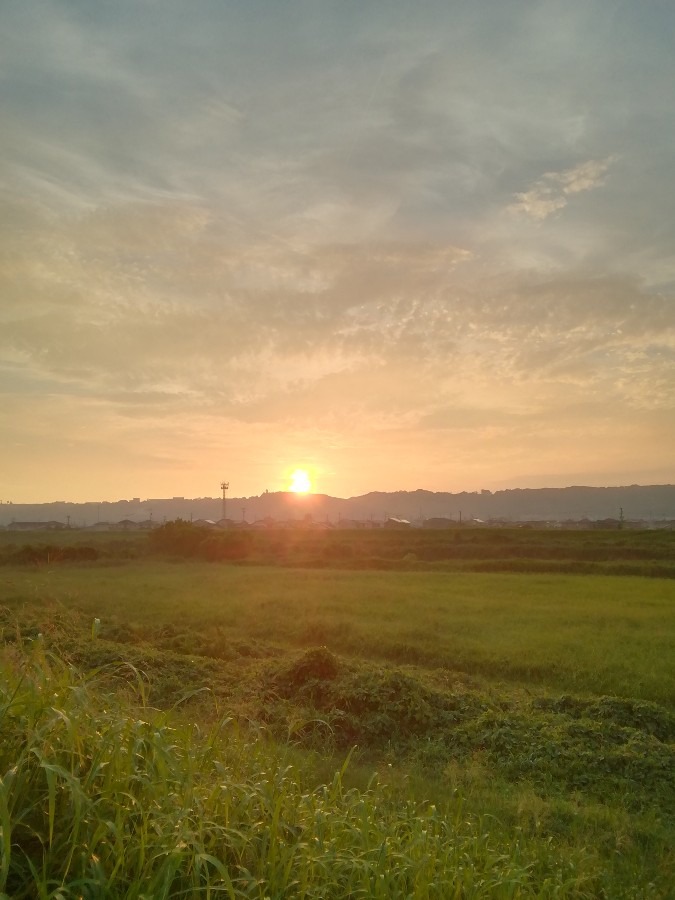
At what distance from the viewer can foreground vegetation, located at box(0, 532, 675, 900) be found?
352 centimetres

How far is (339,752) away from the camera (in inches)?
344

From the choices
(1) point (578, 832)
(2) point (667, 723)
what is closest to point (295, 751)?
(1) point (578, 832)

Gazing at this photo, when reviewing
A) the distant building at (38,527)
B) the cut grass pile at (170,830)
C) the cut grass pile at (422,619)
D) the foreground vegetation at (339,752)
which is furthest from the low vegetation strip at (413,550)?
the distant building at (38,527)

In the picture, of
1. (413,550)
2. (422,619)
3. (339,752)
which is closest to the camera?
(339,752)

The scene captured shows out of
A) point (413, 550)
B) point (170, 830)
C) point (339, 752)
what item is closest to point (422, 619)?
point (339, 752)

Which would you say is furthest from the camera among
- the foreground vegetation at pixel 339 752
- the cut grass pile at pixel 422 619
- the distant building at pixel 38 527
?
the distant building at pixel 38 527

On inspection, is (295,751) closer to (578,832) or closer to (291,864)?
(578,832)

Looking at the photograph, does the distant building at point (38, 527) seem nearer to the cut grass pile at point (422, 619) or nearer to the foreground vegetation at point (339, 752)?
the cut grass pile at point (422, 619)

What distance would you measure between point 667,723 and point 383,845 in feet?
23.0

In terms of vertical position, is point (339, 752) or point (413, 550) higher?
point (413, 550)

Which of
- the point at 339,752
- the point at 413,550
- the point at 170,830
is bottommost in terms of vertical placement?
the point at 339,752

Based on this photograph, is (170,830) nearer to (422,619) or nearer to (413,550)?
(422,619)

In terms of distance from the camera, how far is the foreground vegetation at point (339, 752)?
11.6 ft

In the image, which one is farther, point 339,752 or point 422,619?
point 422,619
